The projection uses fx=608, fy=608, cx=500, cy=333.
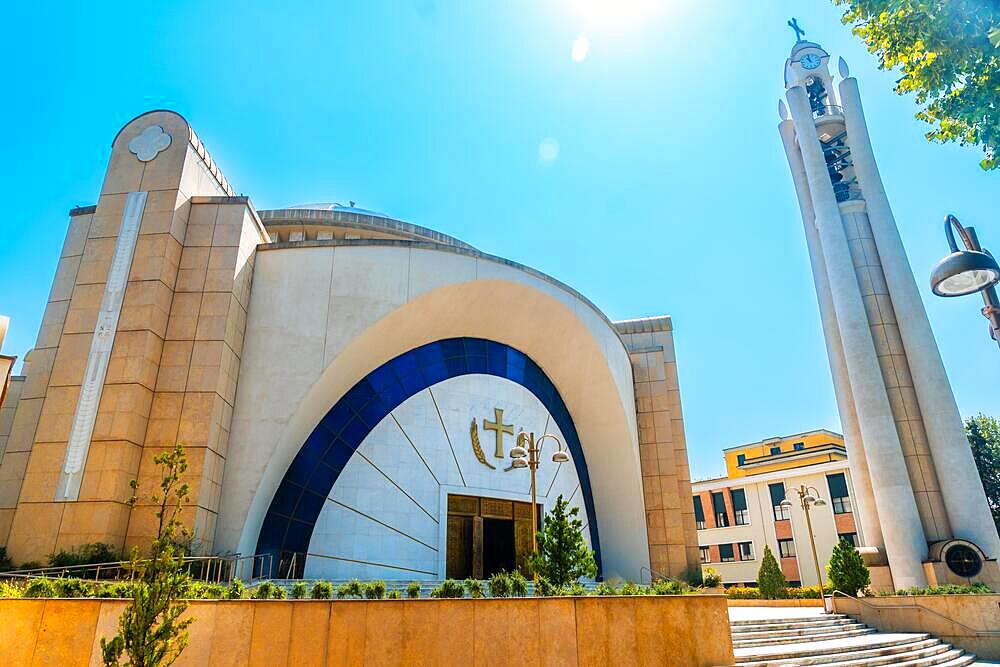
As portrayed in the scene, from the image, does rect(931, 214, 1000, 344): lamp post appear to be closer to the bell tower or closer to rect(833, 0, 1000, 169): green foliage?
rect(833, 0, 1000, 169): green foliage

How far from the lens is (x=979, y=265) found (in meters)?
5.21

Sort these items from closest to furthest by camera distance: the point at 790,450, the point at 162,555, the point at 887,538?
the point at 162,555 < the point at 887,538 < the point at 790,450

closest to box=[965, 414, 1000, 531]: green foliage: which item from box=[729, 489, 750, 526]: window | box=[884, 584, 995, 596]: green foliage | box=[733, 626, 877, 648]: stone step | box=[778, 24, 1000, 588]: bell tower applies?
box=[778, 24, 1000, 588]: bell tower

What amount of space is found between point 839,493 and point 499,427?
2581 centimetres

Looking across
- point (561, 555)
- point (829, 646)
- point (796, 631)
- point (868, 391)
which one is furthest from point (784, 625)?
point (868, 391)

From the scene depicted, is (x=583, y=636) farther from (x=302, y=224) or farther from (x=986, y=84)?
(x=302, y=224)

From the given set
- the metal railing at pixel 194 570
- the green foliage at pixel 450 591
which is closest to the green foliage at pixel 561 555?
the green foliage at pixel 450 591

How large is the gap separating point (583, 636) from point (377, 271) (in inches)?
463

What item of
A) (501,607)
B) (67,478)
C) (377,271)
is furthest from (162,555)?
(377,271)

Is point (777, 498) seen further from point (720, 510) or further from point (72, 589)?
point (72, 589)

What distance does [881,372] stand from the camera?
2083 cm

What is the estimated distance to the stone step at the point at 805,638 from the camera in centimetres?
1203

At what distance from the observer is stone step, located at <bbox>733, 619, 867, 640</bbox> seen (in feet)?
41.3

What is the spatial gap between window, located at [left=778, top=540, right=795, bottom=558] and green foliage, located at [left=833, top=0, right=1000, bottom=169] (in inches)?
1405
